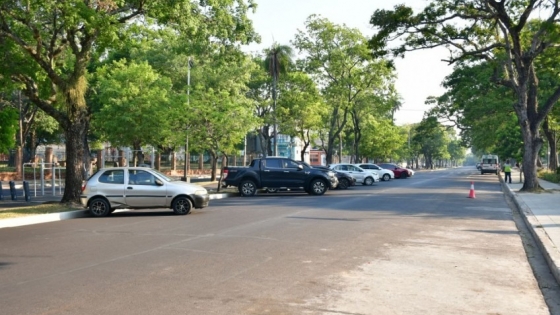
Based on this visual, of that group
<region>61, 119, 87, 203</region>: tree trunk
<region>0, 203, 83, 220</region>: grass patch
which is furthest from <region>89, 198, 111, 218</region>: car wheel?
<region>61, 119, 87, 203</region>: tree trunk

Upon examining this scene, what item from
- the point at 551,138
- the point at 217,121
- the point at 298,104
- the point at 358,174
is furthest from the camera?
the point at 298,104

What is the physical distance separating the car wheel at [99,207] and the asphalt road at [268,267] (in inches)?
70.6

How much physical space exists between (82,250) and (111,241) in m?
1.27

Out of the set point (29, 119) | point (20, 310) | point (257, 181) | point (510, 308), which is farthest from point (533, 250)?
point (29, 119)

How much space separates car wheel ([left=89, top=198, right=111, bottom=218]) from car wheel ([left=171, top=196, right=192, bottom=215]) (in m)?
2.05

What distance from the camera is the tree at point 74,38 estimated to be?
1961 cm

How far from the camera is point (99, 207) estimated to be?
18656mm

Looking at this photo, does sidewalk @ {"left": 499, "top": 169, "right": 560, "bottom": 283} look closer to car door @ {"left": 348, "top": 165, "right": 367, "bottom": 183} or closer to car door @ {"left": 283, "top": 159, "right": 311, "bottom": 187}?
car door @ {"left": 283, "top": 159, "right": 311, "bottom": 187}

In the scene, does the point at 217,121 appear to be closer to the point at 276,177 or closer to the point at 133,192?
the point at 276,177

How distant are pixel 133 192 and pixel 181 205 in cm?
154

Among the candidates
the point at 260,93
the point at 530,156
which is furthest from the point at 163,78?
the point at 260,93

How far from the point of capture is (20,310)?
672cm

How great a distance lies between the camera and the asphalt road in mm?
7066

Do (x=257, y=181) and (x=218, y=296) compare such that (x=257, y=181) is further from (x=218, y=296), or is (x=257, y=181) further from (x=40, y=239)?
(x=218, y=296)
